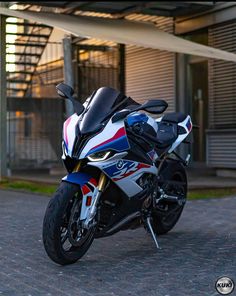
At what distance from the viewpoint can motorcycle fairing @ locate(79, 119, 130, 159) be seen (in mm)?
5277

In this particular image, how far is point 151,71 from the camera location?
16391 millimetres

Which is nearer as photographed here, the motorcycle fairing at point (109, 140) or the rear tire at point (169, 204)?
the motorcycle fairing at point (109, 140)

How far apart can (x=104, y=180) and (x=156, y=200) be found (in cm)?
104

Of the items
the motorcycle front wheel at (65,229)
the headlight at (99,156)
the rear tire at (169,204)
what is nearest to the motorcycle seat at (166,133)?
the rear tire at (169,204)

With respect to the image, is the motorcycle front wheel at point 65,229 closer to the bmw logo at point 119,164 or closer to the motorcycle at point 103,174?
the motorcycle at point 103,174

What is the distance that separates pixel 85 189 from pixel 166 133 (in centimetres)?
148

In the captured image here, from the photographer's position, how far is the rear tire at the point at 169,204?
661 centimetres

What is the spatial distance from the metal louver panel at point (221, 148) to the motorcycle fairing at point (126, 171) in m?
7.47

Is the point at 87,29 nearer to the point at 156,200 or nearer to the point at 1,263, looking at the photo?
the point at 156,200

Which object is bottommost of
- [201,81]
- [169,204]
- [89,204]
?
[169,204]

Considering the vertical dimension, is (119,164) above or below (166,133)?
below

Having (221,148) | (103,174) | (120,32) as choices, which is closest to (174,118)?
(103,174)

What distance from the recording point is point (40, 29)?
17109 mm

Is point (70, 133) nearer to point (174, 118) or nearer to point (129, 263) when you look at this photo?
point (129, 263)
